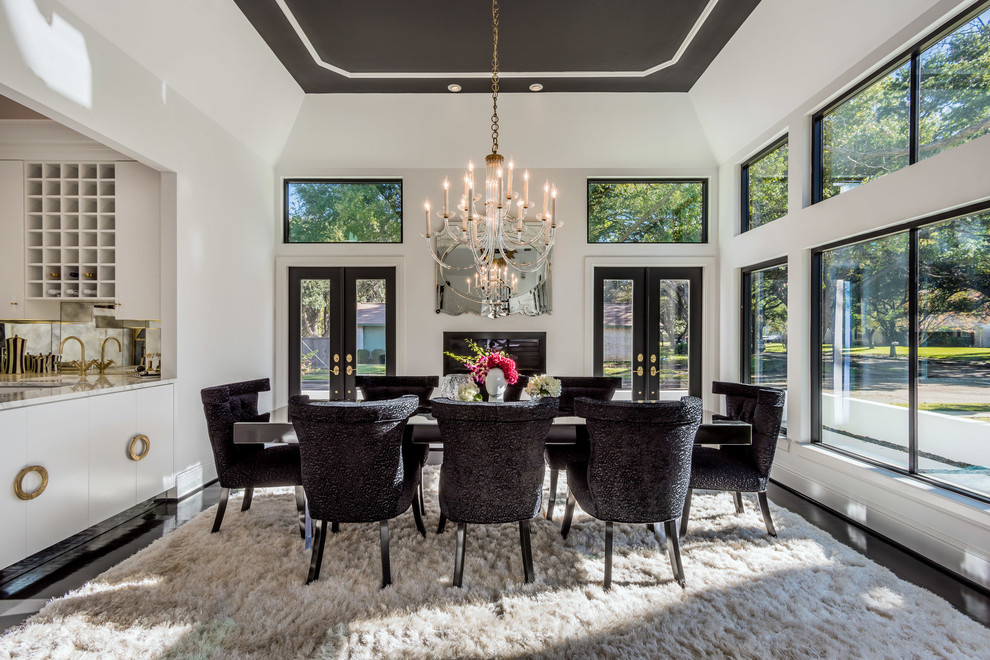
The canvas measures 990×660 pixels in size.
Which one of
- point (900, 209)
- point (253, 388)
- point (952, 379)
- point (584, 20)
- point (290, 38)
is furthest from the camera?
point (290, 38)

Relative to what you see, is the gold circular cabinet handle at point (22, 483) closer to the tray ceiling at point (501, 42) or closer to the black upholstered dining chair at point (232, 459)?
the black upholstered dining chair at point (232, 459)

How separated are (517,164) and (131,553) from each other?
4515 millimetres

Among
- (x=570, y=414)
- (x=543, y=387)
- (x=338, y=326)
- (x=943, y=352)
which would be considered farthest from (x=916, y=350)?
(x=338, y=326)

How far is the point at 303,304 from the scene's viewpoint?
5.09 m

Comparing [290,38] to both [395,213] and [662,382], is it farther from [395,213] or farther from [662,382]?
[662,382]

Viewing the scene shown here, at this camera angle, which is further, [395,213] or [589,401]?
[395,213]

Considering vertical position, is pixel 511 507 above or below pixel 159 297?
below

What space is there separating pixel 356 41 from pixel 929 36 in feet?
12.7

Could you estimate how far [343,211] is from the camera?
506cm

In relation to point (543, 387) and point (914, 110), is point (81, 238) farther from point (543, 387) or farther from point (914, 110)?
point (914, 110)

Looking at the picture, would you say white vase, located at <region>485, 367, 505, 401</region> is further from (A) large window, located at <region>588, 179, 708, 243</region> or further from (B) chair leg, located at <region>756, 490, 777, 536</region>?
(A) large window, located at <region>588, 179, 708, 243</region>

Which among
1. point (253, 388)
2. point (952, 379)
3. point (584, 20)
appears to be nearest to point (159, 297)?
point (253, 388)

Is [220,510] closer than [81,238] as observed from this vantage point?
Yes

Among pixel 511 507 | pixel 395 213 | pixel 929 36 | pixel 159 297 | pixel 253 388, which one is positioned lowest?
pixel 511 507
